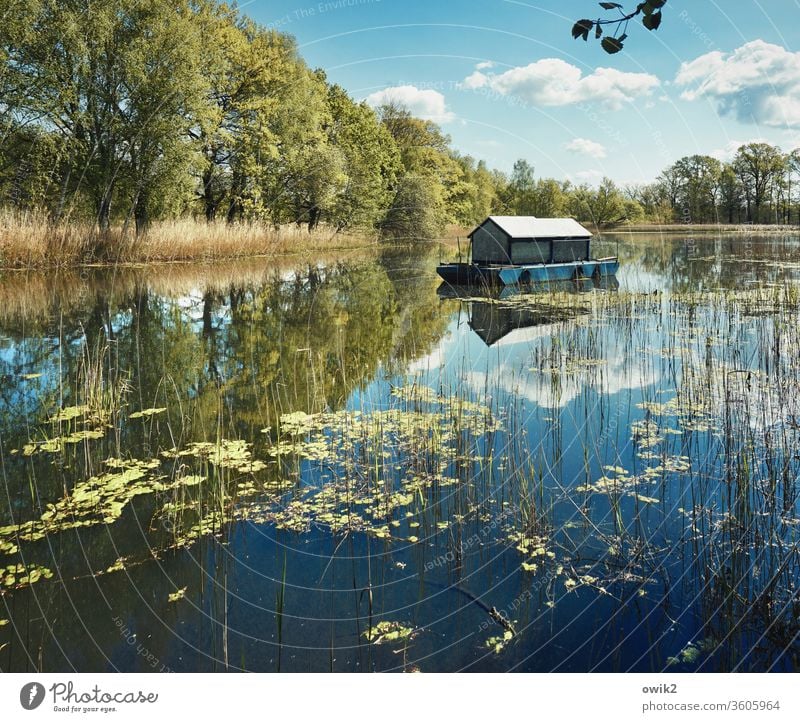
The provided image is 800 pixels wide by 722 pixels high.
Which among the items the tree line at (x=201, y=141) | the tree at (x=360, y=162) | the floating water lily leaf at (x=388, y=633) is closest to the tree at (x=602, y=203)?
the tree line at (x=201, y=141)

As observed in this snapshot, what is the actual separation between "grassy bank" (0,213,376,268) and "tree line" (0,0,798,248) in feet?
2.42

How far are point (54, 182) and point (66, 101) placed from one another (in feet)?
13.1

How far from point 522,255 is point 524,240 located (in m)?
0.54

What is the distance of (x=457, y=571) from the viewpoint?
3.98 meters

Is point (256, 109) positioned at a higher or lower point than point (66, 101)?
higher

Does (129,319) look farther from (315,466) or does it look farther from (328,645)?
(328,645)

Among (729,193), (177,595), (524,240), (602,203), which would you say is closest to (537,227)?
(524,240)

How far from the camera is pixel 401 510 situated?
479 cm

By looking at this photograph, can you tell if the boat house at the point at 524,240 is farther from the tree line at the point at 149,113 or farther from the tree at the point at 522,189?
the tree at the point at 522,189

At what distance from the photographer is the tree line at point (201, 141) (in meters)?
23.9

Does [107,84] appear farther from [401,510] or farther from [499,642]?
[499,642]

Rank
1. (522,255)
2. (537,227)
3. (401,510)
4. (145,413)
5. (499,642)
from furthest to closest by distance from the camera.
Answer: (537,227)
(522,255)
(145,413)
(401,510)
(499,642)

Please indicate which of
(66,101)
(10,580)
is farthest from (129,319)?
(66,101)
